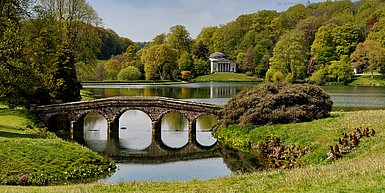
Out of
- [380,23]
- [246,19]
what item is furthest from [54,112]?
[246,19]

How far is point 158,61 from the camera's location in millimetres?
122438

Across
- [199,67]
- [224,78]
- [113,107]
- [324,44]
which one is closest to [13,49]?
[113,107]

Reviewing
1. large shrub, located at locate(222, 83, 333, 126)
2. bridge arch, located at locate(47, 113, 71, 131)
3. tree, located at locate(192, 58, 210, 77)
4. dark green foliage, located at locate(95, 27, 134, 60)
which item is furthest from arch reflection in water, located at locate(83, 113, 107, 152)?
dark green foliage, located at locate(95, 27, 134, 60)

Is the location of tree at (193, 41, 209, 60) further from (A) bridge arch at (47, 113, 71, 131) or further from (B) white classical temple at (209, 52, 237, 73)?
(A) bridge arch at (47, 113, 71, 131)

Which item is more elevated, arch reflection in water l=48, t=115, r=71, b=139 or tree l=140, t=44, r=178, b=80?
tree l=140, t=44, r=178, b=80

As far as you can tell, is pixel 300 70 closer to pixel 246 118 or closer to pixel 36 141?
pixel 246 118

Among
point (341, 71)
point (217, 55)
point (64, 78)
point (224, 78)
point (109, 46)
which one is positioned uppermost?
point (109, 46)

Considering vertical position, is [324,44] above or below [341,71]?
above

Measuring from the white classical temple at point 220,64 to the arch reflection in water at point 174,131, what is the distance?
94.7 m

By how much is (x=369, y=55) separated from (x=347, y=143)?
84081mm

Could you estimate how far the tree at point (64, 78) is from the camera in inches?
1784

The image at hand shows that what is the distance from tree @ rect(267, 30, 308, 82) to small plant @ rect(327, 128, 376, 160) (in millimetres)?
76873

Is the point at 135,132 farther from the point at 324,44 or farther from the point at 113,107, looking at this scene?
the point at 324,44

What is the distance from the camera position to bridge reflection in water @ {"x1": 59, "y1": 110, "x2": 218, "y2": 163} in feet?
102
